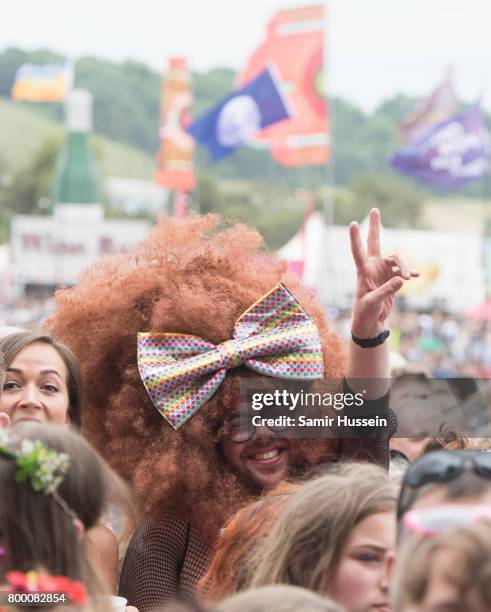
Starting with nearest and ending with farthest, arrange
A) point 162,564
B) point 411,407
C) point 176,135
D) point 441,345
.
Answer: point 411,407 < point 162,564 < point 441,345 < point 176,135

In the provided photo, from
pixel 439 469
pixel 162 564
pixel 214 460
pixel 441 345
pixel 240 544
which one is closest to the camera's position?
pixel 439 469

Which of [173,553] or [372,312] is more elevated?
[372,312]

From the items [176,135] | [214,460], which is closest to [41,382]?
[214,460]

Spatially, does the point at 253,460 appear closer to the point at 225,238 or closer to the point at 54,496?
the point at 225,238

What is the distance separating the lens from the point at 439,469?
75.6 inches

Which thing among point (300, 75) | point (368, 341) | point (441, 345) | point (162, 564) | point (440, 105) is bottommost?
point (441, 345)

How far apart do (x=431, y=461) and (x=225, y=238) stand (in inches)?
59.4

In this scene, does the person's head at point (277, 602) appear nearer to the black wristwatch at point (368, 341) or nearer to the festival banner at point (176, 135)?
the black wristwatch at point (368, 341)

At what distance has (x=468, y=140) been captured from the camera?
23719mm

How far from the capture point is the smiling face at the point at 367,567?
2.14m

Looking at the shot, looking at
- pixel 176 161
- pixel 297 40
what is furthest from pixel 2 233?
pixel 297 40

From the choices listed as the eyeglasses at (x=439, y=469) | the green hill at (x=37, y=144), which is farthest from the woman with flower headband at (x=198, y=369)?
the green hill at (x=37, y=144)

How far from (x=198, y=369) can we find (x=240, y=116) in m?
18.4

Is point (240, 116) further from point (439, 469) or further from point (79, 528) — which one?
point (439, 469)
